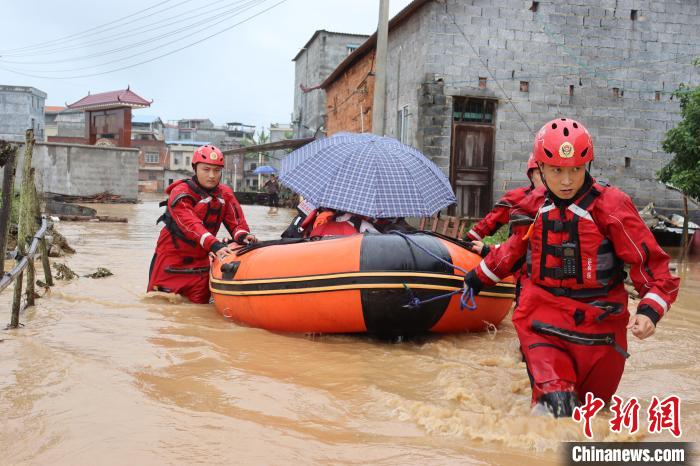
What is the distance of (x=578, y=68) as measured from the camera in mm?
15383

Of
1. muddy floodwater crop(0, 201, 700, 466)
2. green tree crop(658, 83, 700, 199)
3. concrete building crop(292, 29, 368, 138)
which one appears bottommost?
muddy floodwater crop(0, 201, 700, 466)

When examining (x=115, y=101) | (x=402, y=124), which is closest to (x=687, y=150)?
(x=402, y=124)

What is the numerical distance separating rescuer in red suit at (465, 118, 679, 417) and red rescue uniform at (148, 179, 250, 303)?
11.7 ft

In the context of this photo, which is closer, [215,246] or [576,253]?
[576,253]

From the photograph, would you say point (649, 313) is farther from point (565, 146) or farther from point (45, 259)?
point (45, 259)

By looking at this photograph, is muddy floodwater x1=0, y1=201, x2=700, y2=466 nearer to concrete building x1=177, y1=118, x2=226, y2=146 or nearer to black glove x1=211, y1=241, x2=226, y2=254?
black glove x1=211, y1=241, x2=226, y2=254

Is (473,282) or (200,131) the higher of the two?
(200,131)

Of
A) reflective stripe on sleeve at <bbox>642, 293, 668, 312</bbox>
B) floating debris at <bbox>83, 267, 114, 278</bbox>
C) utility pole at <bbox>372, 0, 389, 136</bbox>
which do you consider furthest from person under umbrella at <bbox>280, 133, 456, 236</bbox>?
utility pole at <bbox>372, 0, 389, 136</bbox>

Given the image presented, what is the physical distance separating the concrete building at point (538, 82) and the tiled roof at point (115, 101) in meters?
18.6

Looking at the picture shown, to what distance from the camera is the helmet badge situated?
11.2ft

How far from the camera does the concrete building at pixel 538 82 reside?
587 inches

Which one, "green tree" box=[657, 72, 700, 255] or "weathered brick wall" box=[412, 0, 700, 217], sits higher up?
"weathered brick wall" box=[412, 0, 700, 217]

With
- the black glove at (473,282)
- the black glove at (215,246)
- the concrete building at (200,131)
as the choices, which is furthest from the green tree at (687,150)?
the concrete building at (200,131)

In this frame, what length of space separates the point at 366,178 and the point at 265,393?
2.03 metres
